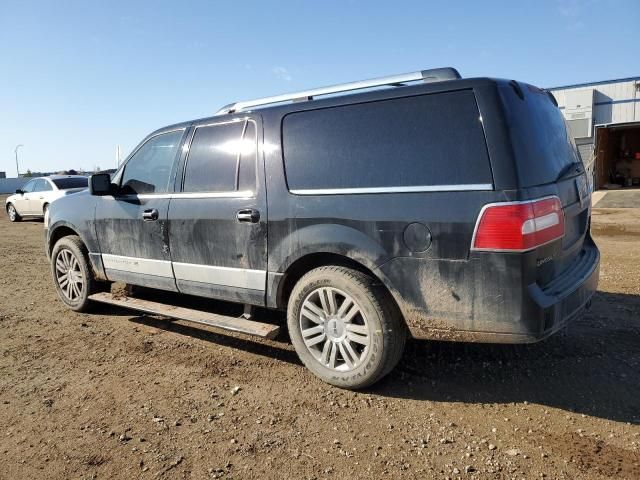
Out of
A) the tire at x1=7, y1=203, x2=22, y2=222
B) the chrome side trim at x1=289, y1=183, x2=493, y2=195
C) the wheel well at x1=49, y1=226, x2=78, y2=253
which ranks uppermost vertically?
the chrome side trim at x1=289, y1=183, x2=493, y2=195

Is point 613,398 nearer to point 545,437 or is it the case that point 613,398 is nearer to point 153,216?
point 545,437

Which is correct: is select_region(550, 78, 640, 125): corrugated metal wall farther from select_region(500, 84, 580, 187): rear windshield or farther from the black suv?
the black suv

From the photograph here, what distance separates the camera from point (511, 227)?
2.70 m

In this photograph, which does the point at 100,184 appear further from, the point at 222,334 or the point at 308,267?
the point at 308,267

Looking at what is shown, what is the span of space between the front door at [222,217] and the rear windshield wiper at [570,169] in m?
2.11

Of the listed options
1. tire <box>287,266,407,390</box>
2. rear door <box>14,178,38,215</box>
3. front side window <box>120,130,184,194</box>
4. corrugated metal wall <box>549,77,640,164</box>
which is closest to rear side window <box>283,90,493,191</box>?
tire <box>287,266,407,390</box>

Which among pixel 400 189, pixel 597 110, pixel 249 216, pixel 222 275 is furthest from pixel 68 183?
pixel 597 110

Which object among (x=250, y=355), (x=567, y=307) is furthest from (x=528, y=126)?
(x=250, y=355)

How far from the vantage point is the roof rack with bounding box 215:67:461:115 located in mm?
3170

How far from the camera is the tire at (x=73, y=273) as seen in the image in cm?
534

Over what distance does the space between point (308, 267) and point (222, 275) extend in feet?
2.67

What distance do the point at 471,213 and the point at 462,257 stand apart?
0.87 feet

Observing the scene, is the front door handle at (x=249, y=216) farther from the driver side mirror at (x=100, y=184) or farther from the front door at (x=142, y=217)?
the driver side mirror at (x=100, y=184)

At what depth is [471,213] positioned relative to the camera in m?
2.79
